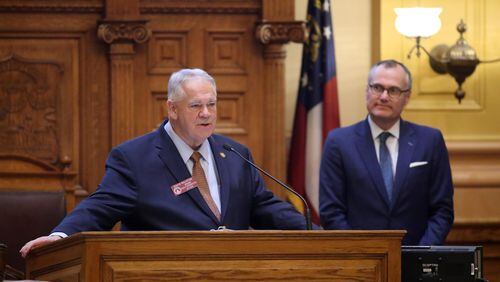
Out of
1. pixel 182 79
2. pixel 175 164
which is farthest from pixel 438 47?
pixel 175 164

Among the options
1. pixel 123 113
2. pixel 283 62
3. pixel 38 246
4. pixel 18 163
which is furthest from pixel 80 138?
pixel 38 246

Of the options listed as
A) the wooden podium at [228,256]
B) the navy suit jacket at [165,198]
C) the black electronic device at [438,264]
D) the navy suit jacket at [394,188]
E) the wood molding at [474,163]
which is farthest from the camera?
the wood molding at [474,163]

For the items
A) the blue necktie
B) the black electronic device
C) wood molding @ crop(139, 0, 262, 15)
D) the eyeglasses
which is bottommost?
the black electronic device

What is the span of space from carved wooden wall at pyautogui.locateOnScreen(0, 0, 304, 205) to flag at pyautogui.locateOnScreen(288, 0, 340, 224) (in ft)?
0.58

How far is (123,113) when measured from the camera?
25.2 ft

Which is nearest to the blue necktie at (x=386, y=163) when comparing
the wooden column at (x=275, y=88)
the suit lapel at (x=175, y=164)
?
the suit lapel at (x=175, y=164)

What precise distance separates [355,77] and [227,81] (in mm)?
870

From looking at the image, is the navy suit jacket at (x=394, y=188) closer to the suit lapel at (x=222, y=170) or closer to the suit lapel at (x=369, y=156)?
the suit lapel at (x=369, y=156)

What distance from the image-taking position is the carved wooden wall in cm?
767

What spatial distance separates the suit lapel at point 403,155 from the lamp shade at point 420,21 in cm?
182

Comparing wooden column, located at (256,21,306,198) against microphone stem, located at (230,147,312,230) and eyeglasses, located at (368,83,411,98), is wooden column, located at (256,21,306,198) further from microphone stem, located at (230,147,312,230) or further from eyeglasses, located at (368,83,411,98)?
microphone stem, located at (230,147,312,230)

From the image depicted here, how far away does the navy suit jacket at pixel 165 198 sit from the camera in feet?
16.5

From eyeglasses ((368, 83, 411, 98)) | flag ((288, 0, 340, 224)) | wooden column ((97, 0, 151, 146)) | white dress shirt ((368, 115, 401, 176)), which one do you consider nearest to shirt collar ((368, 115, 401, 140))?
white dress shirt ((368, 115, 401, 176))

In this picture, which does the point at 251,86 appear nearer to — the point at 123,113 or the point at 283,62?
the point at 283,62
